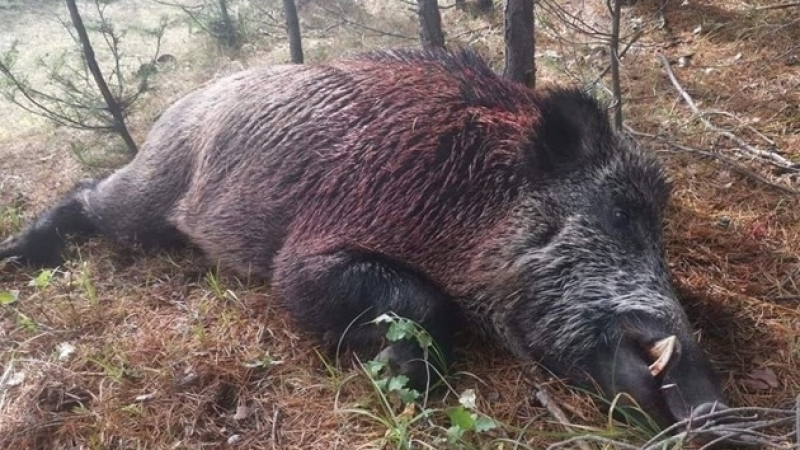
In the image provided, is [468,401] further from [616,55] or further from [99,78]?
[99,78]

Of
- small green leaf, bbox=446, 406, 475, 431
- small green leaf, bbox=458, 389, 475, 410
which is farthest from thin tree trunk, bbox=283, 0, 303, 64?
small green leaf, bbox=446, 406, 475, 431

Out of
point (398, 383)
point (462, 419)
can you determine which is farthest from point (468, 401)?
point (398, 383)

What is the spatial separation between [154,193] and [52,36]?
5.44 metres

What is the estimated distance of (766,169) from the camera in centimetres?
427

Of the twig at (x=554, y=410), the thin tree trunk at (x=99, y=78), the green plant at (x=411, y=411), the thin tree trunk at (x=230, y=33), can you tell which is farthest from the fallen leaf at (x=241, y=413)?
the thin tree trunk at (x=230, y=33)

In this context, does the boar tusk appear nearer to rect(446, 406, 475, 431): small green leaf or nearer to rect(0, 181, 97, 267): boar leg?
rect(446, 406, 475, 431): small green leaf

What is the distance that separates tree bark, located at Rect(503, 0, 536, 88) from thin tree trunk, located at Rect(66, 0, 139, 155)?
3.28 m

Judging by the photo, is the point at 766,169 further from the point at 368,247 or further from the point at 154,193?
the point at 154,193

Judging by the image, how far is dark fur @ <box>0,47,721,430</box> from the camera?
2852 millimetres

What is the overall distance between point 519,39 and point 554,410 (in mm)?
2646

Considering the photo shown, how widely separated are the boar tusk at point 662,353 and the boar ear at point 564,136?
2.96 feet

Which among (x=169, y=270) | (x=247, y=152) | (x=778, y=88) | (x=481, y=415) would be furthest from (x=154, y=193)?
(x=778, y=88)

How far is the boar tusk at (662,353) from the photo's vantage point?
2.51 m

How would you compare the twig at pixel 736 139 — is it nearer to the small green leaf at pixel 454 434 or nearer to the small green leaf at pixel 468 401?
the small green leaf at pixel 468 401
